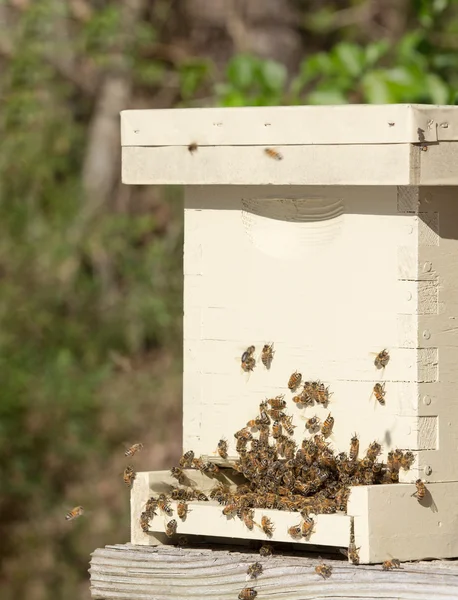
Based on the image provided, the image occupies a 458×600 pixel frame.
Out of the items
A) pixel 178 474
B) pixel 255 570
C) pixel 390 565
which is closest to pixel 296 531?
pixel 255 570

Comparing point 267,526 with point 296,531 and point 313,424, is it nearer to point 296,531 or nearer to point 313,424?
point 296,531

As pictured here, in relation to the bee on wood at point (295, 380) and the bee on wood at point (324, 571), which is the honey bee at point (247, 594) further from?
the bee on wood at point (295, 380)

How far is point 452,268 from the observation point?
3746 mm

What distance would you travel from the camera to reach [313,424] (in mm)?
3854

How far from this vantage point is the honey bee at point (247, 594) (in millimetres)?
3451

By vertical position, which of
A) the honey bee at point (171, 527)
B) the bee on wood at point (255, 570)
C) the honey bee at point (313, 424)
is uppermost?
the honey bee at point (313, 424)

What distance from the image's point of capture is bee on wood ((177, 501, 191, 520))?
375 centimetres

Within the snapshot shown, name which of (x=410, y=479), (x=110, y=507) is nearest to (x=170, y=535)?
(x=410, y=479)

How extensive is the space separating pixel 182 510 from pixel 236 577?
0.32 meters

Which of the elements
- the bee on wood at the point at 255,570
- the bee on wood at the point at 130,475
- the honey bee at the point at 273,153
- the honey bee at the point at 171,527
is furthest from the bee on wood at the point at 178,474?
the honey bee at the point at 273,153

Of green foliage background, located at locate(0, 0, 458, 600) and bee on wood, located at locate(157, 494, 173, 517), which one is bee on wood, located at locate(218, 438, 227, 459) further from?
green foliage background, located at locate(0, 0, 458, 600)

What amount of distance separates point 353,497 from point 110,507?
7.34m

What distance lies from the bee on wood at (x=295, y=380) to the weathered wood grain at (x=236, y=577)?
1.76 ft

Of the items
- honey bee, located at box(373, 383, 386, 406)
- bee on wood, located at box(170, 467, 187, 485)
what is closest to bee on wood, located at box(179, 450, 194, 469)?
bee on wood, located at box(170, 467, 187, 485)
